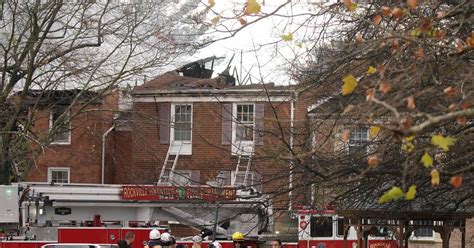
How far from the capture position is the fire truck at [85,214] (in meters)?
26.1

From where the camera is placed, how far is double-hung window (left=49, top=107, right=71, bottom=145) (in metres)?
29.1

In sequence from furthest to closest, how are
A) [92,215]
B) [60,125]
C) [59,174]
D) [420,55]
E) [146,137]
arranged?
[59,174] < [146,137] < [60,125] < [92,215] < [420,55]

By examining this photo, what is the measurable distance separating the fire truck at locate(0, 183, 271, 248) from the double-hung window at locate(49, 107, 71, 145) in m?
2.78

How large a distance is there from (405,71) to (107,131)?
2820 centimetres

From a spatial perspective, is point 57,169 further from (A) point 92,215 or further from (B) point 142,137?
(A) point 92,215

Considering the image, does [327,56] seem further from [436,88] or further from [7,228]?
[7,228]

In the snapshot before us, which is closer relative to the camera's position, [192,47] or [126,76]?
[192,47]

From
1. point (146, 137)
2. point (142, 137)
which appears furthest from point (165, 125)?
point (142, 137)

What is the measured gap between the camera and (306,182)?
43.7ft

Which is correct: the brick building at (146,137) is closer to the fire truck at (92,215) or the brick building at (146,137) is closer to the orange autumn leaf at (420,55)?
the fire truck at (92,215)

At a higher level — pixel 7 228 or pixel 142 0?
pixel 142 0

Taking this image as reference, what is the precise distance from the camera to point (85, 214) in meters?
27.4

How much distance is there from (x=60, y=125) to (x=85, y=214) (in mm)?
3055

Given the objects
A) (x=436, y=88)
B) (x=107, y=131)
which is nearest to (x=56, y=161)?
(x=107, y=131)
